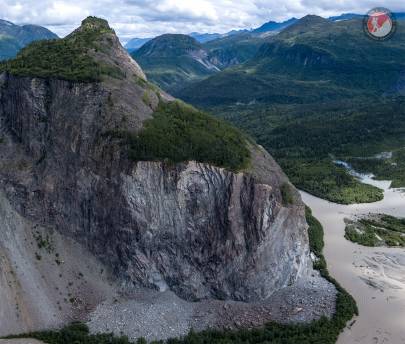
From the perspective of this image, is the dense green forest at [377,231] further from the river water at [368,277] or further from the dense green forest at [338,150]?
the dense green forest at [338,150]

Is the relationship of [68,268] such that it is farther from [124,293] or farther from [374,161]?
[374,161]

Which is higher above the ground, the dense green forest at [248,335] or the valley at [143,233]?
the valley at [143,233]

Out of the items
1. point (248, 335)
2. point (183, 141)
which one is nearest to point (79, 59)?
point (183, 141)

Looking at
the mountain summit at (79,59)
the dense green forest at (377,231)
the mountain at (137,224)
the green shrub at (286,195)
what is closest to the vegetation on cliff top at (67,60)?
the mountain summit at (79,59)

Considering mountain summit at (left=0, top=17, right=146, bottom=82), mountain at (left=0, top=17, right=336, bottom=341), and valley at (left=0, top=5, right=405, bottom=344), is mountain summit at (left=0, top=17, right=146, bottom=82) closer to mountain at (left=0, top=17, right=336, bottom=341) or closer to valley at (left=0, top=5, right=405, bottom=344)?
valley at (left=0, top=5, right=405, bottom=344)

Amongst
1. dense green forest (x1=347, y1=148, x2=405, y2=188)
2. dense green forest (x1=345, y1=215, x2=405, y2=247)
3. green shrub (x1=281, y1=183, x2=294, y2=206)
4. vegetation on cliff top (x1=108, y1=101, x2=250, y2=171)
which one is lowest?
dense green forest (x1=345, y1=215, x2=405, y2=247)

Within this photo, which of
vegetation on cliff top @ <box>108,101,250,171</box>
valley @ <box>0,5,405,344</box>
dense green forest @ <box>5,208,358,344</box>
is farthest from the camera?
vegetation on cliff top @ <box>108,101,250,171</box>

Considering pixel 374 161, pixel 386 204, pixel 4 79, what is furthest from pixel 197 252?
pixel 374 161

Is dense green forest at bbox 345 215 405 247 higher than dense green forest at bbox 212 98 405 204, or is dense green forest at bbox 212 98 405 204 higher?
dense green forest at bbox 212 98 405 204

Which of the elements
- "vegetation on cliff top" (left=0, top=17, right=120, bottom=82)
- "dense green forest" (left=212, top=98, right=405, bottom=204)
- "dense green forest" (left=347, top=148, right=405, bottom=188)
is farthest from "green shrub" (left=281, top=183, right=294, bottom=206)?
"dense green forest" (left=347, top=148, right=405, bottom=188)
